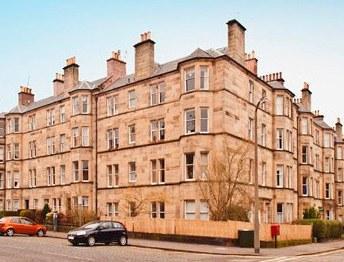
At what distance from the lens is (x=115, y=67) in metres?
56.3

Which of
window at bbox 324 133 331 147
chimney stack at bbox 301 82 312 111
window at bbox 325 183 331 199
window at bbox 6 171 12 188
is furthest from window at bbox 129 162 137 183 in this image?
window at bbox 324 133 331 147

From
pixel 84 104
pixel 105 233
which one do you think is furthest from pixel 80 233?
pixel 84 104

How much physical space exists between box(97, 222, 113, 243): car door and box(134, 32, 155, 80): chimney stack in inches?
740

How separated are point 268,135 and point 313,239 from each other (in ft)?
38.0

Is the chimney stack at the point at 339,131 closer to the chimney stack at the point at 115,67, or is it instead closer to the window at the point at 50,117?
the chimney stack at the point at 115,67

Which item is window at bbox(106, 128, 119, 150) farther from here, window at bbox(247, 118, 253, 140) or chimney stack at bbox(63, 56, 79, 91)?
window at bbox(247, 118, 253, 140)

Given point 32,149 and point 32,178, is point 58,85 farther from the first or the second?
point 32,178

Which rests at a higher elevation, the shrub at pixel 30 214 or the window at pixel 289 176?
the window at pixel 289 176

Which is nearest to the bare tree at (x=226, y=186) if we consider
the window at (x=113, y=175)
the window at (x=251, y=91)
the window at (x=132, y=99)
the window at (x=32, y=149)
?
the window at (x=251, y=91)

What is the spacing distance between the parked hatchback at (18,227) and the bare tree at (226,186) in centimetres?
1364

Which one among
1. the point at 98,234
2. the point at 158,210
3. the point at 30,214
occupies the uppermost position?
the point at 158,210

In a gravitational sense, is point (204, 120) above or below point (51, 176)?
above

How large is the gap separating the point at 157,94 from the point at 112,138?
751cm

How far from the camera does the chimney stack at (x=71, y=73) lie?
58781mm
